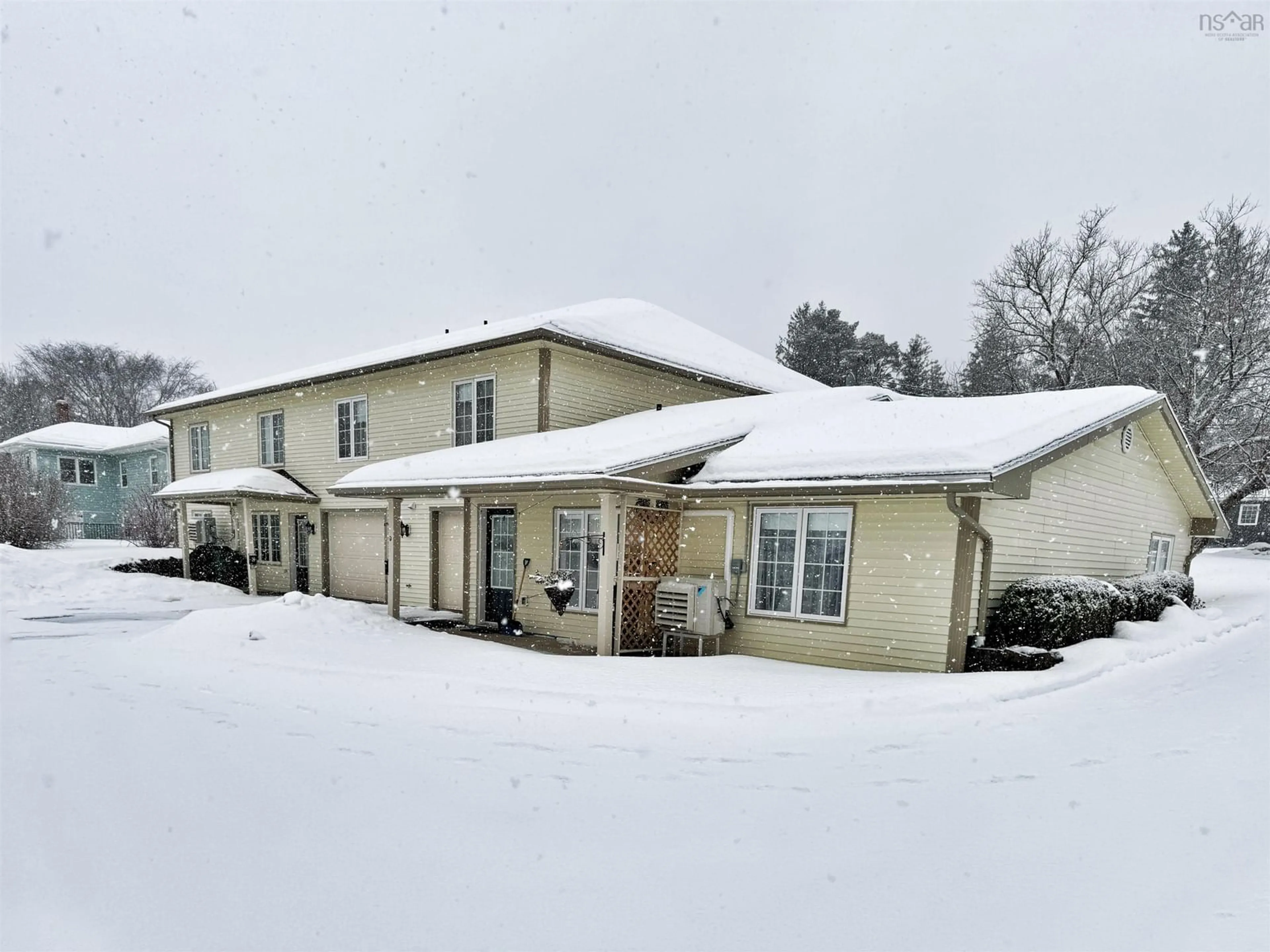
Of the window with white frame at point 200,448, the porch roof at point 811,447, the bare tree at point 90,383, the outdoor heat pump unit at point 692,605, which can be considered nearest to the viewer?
the porch roof at point 811,447

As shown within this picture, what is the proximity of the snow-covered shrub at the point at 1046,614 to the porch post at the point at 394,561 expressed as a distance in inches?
361

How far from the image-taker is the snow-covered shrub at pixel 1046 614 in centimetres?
777

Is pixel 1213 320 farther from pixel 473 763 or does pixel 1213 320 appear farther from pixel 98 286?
pixel 98 286

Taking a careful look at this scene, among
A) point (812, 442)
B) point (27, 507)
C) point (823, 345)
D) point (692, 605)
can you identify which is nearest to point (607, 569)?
point (692, 605)

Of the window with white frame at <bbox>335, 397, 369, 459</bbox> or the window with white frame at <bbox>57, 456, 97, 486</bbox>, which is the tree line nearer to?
the window with white frame at <bbox>335, 397, 369, 459</bbox>

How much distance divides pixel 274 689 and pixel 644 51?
39.2m

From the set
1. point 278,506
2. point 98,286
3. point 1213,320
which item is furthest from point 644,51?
point 98,286

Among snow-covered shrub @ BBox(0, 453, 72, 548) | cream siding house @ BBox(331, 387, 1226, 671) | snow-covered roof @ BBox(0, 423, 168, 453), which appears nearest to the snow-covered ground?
cream siding house @ BBox(331, 387, 1226, 671)

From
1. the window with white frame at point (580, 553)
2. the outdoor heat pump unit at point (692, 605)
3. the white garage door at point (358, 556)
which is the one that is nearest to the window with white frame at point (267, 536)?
the white garage door at point (358, 556)

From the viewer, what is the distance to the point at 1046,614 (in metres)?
7.77

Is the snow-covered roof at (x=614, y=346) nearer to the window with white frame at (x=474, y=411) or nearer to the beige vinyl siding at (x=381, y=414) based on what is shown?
the beige vinyl siding at (x=381, y=414)

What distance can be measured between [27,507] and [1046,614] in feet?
90.6

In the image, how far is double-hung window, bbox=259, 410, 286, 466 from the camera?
16.8m

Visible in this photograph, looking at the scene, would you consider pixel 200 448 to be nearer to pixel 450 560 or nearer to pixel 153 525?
pixel 153 525
